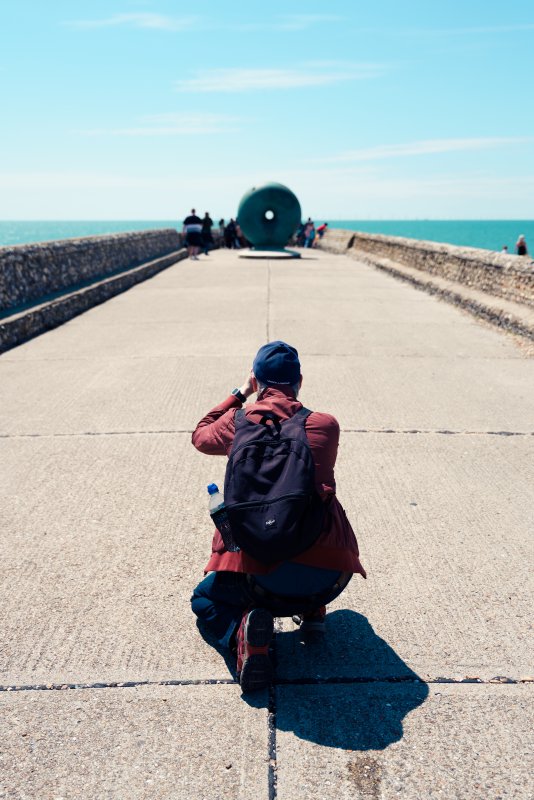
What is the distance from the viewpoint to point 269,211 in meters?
24.1

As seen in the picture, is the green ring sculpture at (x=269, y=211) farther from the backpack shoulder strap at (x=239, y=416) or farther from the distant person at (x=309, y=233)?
the backpack shoulder strap at (x=239, y=416)

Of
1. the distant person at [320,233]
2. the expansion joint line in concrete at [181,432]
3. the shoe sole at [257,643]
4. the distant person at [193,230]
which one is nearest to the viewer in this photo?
the shoe sole at [257,643]

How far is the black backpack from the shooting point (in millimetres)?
2203

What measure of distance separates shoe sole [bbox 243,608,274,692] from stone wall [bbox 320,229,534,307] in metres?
7.73

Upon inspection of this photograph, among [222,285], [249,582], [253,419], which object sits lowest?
[222,285]

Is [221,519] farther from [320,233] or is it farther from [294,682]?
[320,233]

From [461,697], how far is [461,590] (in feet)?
2.38

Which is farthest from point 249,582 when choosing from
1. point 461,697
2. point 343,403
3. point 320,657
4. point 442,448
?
point 343,403

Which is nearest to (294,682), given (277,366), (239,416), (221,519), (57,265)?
(221,519)

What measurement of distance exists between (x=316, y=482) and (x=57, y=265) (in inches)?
392

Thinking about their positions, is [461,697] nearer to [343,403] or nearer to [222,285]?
[343,403]

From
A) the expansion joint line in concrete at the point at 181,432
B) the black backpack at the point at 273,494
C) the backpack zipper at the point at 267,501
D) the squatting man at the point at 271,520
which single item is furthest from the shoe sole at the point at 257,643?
the expansion joint line in concrete at the point at 181,432

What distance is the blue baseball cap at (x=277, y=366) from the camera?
8.28ft

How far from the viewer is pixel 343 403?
595 cm
